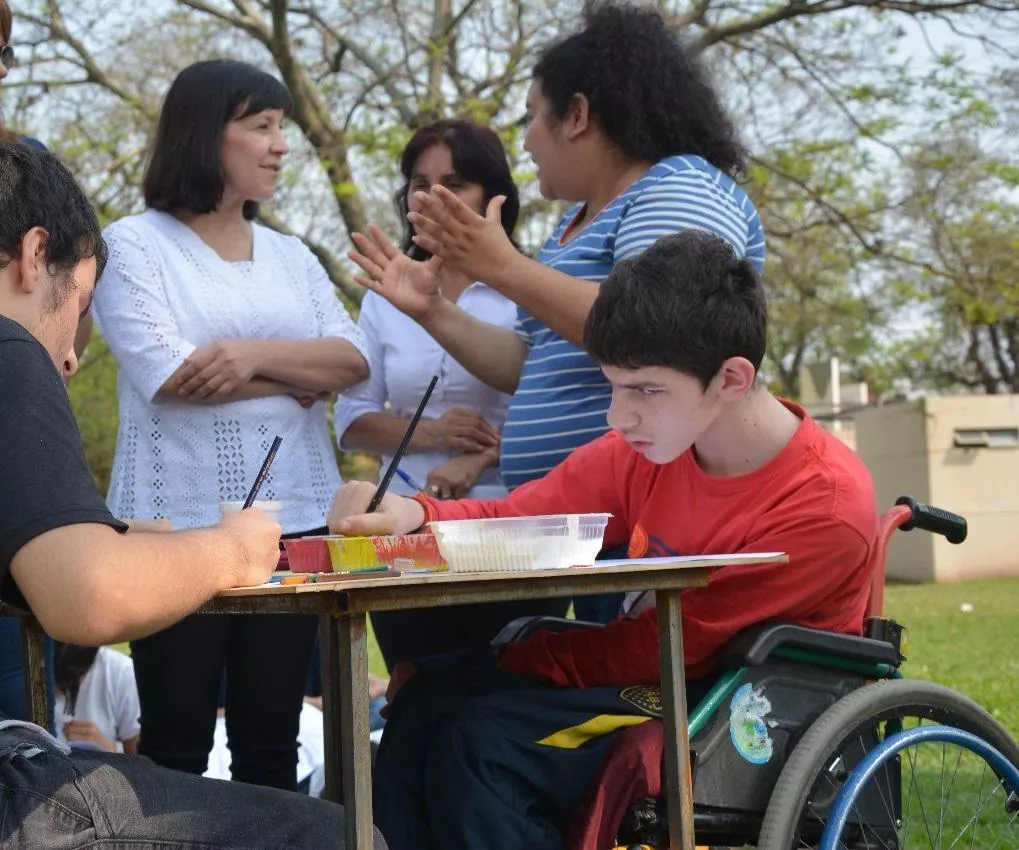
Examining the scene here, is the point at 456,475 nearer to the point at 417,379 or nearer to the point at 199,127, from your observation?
the point at 417,379

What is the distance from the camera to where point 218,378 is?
287 cm

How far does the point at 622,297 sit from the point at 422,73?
9.43m

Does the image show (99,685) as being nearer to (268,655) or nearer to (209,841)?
(268,655)

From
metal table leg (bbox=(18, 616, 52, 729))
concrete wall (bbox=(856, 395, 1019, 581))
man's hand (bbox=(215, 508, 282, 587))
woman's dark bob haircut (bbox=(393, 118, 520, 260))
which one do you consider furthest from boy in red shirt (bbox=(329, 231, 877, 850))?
concrete wall (bbox=(856, 395, 1019, 581))

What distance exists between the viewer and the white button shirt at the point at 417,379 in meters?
3.38

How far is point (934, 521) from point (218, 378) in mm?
1451

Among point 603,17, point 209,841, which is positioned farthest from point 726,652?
point 603,17

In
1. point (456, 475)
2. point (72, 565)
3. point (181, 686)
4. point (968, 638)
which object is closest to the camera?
point (72, 565)

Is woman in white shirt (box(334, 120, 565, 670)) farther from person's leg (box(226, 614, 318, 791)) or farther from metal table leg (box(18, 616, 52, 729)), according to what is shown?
metal table leg (box(18, 616, 52, 729))

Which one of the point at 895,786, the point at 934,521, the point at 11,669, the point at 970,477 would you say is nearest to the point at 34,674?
the point at 11,669

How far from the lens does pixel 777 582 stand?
84.2 inches

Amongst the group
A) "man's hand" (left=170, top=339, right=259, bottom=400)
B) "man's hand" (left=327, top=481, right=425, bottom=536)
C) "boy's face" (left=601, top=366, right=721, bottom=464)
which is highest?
"man's hand" (left=170, top=339, right=259, bottom=400)

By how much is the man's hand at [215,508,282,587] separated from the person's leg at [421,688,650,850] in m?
0.48

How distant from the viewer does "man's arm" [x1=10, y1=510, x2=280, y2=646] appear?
1.48 m
